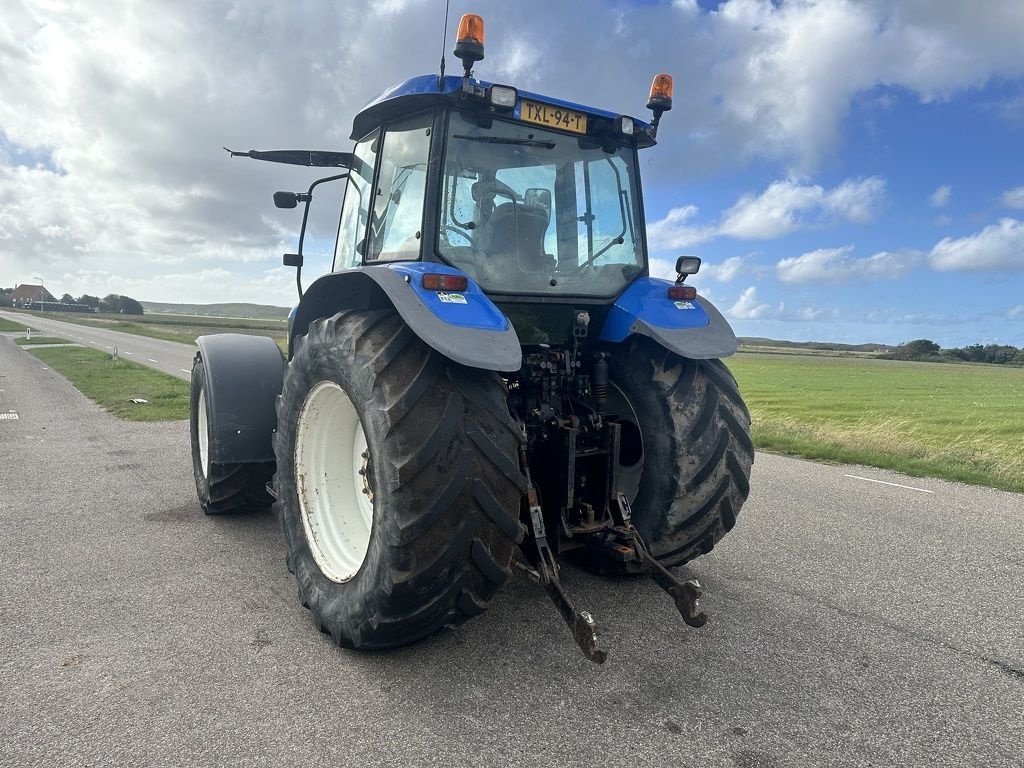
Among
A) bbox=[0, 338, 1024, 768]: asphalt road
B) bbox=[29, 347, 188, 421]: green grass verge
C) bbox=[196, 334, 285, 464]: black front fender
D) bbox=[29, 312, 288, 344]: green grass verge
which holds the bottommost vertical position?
bbox=[29, 312, 288, 344]: green grass verge

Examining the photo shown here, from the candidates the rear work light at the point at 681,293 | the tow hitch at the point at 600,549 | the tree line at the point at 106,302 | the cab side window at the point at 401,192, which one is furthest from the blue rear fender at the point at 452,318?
the tree line at the point at 106,302

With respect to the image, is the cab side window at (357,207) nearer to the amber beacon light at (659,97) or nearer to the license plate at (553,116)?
the license plate at (553,116)

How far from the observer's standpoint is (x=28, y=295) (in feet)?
385

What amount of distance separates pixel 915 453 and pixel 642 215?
22.8 feet

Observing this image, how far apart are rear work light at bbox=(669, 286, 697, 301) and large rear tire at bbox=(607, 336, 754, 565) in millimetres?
289

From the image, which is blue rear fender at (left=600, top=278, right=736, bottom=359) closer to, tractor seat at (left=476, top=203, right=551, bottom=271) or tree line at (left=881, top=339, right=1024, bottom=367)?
tractor seat at (left=476, top=203, right=551, bottom=271)

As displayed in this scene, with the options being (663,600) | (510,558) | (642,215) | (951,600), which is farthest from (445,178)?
(951,600)

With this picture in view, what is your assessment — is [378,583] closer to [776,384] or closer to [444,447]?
[444,447]

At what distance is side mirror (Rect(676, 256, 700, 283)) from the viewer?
13.3ft

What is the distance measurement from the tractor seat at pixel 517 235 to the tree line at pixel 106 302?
121359 millimetres

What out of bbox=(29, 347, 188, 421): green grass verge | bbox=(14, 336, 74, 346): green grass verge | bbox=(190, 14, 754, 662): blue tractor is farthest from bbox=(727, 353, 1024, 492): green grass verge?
bbox=(14, 336, 74, 346): green grass verge

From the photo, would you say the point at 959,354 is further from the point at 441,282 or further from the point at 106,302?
the point at 106,302

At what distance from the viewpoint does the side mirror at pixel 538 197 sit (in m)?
3.61

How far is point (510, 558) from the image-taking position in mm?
2693
